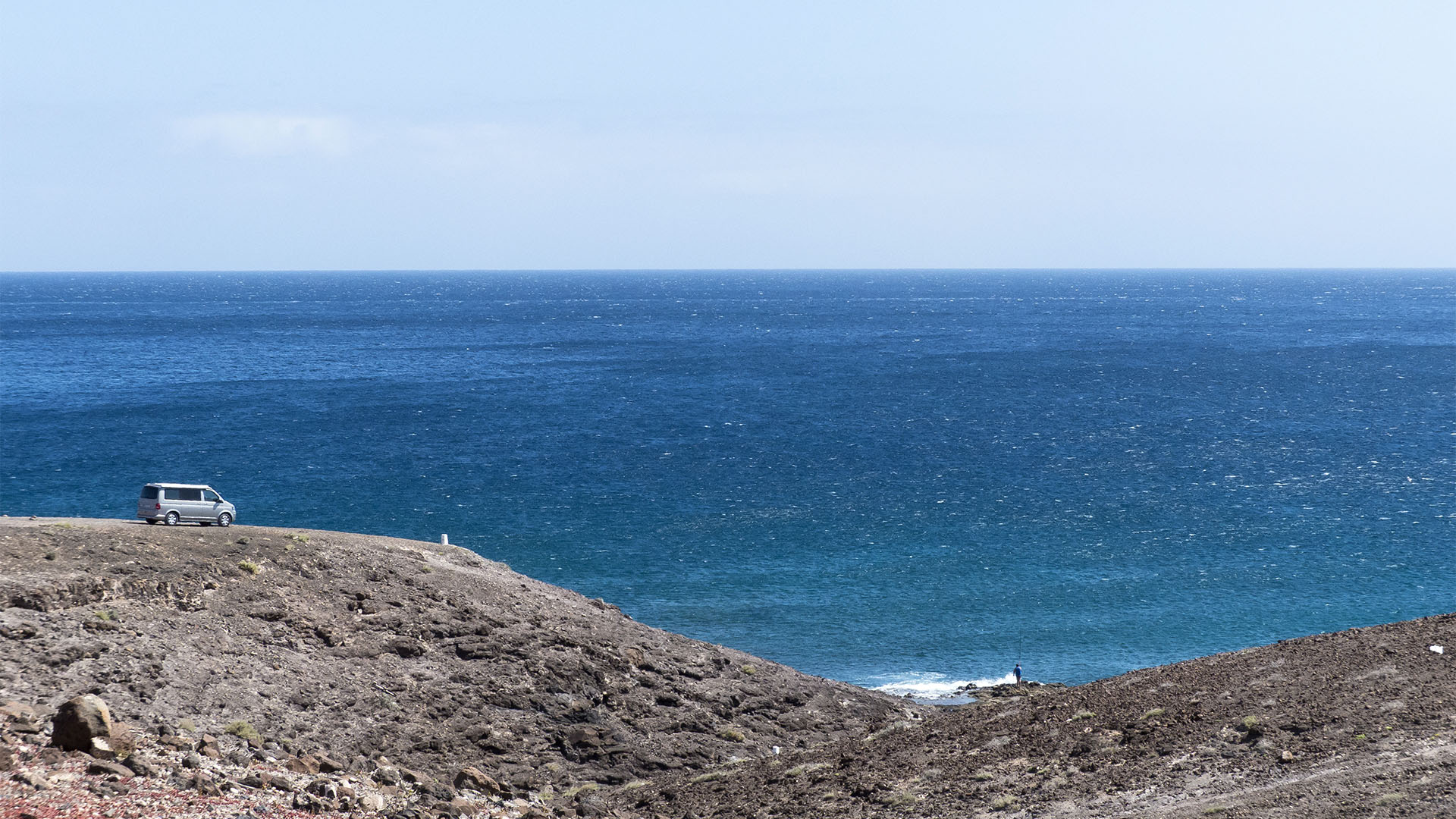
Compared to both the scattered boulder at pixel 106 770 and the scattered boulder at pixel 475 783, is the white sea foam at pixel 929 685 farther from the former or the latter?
the scattered boulder at pixel 106 770

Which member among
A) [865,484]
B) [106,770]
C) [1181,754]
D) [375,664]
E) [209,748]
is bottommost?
[865,484]

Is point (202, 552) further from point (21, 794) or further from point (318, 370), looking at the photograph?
point (318, 370)

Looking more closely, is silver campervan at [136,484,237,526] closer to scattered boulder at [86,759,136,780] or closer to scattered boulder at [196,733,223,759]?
scattered boulder at [196,733,223,759]

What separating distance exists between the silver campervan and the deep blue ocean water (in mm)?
20094

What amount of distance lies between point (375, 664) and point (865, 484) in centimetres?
5419

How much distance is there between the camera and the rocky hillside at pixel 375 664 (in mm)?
27312

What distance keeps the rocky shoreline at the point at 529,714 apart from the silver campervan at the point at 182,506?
3.56m

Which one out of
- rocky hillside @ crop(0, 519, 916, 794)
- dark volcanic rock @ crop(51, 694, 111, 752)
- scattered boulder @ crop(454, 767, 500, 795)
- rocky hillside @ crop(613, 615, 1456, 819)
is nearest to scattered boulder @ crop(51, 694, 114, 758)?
dark volcanic rock @ crop(51, 694, 111, 752)

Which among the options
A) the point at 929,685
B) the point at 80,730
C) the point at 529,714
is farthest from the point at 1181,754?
the point at 929,685

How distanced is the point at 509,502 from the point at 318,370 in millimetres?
88331

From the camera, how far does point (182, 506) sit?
4059 centimetres

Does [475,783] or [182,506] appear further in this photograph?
[182,506]

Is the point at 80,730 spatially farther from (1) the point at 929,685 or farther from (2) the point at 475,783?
(1) the point at 929,685

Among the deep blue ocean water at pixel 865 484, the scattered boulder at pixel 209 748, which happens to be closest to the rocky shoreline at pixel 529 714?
the scattered boulder at pixel 209 748
